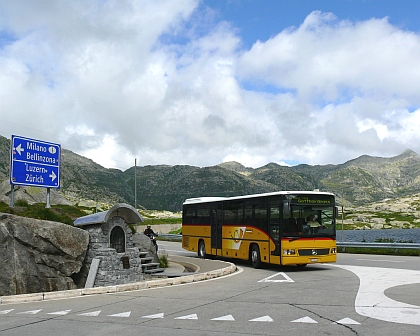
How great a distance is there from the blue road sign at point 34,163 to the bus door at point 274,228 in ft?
36.1

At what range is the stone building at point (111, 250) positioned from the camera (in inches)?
706

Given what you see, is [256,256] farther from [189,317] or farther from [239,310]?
[189,317]

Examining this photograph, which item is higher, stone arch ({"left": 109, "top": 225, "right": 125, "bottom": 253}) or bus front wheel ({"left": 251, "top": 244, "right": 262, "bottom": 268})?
stone arch ({"left": 109, "top": 225, "right": 125, "bottom": 253})

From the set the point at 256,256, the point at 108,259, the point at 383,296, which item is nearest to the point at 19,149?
the point at 108,259

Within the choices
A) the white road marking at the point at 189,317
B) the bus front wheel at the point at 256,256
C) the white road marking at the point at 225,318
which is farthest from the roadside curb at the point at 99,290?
the white road marking at the point at 225,318

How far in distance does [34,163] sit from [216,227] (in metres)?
9.57

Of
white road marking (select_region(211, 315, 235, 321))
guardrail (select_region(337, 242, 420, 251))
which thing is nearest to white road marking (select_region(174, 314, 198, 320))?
white road marking (select_region(211, 315, 235, 321))

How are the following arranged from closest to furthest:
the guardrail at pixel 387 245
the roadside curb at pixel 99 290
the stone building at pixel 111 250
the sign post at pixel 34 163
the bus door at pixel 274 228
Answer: the roadside curb at pixel 99 290, the stone building at pixel 111 250, the bus door at pixel 274 228, the sign post at pixel 34 163, the guardrail at pixel 387 245

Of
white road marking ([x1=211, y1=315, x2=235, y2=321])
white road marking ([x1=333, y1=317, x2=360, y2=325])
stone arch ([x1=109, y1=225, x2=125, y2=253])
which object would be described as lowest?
white road marking ([x1=333, y1=317, x2=360, y2=325])

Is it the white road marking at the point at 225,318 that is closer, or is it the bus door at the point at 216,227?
the white road marking at the point at 225,318

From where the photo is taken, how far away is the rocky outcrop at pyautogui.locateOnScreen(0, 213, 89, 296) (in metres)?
16.0

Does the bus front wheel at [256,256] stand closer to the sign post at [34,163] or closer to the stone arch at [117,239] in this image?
the stone arch at [117,239]

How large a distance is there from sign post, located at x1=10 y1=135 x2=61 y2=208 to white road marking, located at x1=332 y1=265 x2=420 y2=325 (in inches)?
575

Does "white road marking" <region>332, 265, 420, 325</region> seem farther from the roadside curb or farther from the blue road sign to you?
the blue road sign
